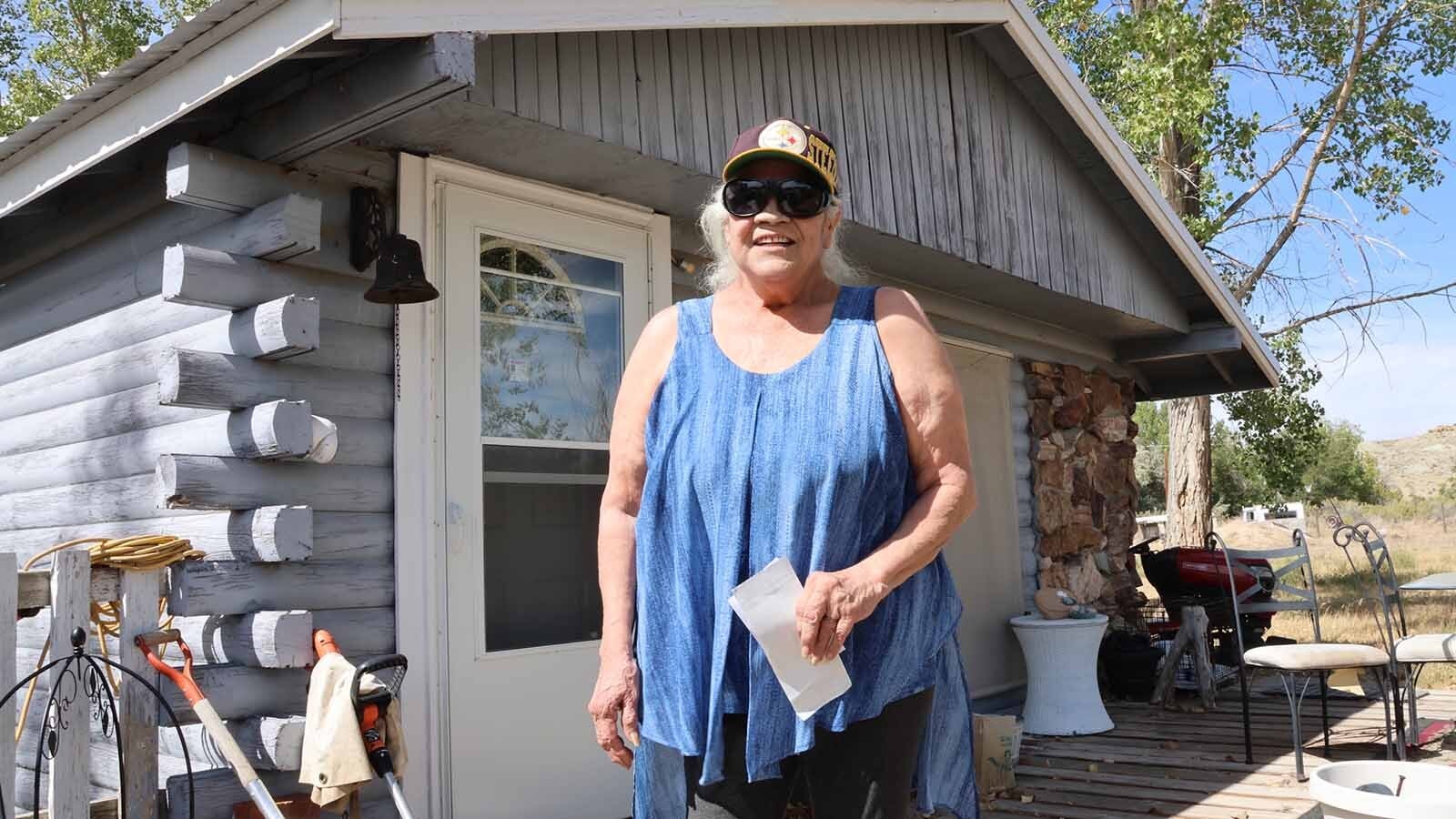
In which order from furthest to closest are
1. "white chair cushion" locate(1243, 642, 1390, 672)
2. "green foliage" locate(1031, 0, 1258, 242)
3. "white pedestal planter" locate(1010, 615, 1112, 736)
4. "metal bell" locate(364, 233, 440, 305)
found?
"green foliage" locate(1031, 0, 1258, 242) < "white pedestal planter" locate(1010, 615, 1112, 736) < "white chair cushion" locate(1243, 642, 1390, 672) < "metal bell" locate(364, 233, 440, 305)

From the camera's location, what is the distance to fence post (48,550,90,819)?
9.09ft

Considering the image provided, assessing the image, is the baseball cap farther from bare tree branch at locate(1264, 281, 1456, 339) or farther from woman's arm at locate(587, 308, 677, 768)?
bare tree branch at locate(1264, 281, 1456, 339)

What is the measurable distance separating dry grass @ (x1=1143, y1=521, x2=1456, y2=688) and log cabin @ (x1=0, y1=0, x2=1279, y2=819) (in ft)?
13.5

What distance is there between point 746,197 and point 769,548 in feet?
1.72

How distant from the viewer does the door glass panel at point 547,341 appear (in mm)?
3914

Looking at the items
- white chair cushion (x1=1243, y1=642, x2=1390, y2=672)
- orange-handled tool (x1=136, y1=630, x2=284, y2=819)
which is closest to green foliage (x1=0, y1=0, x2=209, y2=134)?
orange-handled tool (x1=136, y1=630, x2=284, y2=819)

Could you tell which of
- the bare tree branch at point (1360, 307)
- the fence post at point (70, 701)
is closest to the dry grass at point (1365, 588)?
the bare tree branch at point (1360, 307)

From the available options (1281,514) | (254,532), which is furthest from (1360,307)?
(1281,514)

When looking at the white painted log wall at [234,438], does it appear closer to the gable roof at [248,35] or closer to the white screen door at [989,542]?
the gable roof at [248,35]

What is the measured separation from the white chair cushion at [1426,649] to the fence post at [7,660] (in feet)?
15.7

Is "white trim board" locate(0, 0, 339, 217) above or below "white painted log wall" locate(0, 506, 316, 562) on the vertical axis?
above

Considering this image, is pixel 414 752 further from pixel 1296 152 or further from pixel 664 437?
pixel 1296 152

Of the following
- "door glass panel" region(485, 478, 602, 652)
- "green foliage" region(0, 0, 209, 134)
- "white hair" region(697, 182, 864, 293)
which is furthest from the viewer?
"green foliage" region(0, 0, 209, 134)

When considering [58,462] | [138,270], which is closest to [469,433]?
[138,270]
